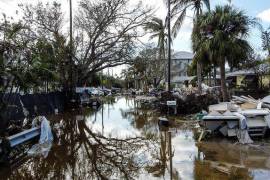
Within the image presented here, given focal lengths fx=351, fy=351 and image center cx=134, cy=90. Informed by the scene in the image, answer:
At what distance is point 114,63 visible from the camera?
32.0 metres

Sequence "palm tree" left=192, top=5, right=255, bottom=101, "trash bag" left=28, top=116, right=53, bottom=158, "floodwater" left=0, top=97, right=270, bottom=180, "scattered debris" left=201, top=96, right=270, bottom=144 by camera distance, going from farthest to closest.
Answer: "palm tree" left=192, top=5, right=255, bottom=101
"scattered debris" left=201, top=96, right=270, bottom=144
"trash bag" left=28, top=116, right=53, bottom=158
"floodwater" left=0, top=97, right=270, bottom=180

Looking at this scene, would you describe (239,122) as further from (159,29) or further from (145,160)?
(159,29)

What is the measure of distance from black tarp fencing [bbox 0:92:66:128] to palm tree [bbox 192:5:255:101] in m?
10.2

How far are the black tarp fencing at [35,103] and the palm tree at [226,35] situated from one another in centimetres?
1023

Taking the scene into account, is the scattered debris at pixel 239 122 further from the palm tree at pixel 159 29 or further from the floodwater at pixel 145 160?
the palm tree at pixel 159 29

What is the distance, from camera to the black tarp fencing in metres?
17.0

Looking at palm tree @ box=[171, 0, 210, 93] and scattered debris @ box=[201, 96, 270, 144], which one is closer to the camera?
scattered debris @ box=[201, 96, 270, 144]

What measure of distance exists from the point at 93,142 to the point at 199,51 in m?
10.0

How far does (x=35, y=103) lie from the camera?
2133cm

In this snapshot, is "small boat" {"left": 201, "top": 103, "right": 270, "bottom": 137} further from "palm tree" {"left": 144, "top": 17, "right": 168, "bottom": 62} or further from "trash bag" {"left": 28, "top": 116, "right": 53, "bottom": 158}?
"palm tree" {"left": 144, "top": 17, "right": 168, "bottom": 62}

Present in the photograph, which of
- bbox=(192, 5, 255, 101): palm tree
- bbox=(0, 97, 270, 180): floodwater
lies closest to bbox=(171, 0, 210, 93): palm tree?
bbox=(192, 5, 255, 101): palm tree

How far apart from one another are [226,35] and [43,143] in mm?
11909

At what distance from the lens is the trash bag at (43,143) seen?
10.6 metres

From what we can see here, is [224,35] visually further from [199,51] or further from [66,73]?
[66,73]
